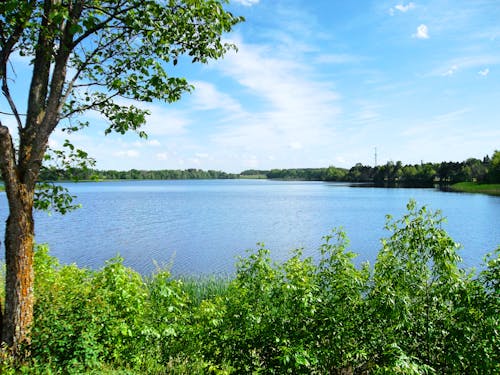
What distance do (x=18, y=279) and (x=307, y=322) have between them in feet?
15.4

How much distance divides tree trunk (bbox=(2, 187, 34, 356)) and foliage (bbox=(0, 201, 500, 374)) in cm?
29

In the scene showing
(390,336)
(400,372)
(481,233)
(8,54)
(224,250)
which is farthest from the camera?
(481,233)

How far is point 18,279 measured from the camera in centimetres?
568

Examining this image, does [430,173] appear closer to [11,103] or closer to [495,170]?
[495,170]

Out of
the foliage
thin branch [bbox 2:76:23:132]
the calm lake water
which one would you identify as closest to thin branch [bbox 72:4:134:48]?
thin branch [bbox 2:76:23:132]

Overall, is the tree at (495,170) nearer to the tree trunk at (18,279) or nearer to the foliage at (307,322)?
the foliage at (307,322)

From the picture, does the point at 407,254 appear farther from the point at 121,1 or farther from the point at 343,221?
the point at 343,221

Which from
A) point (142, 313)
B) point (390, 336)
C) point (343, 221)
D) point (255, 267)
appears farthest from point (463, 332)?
point (343, 221)

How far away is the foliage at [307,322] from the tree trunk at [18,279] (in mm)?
287

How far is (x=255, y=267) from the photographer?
5996mm

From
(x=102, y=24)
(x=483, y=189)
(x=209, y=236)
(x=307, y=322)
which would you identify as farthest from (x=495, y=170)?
(x=102, y=24)

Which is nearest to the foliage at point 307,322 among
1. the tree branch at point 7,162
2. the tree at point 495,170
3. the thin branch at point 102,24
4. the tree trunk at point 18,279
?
the tree trunk at point 18,279

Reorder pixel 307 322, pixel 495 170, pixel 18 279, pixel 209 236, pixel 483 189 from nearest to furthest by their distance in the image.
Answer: pixel 307 322, pixel 18 279, pixel 209 236, pixel 483 189, pixel 495 170

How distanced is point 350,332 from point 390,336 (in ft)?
1.86
